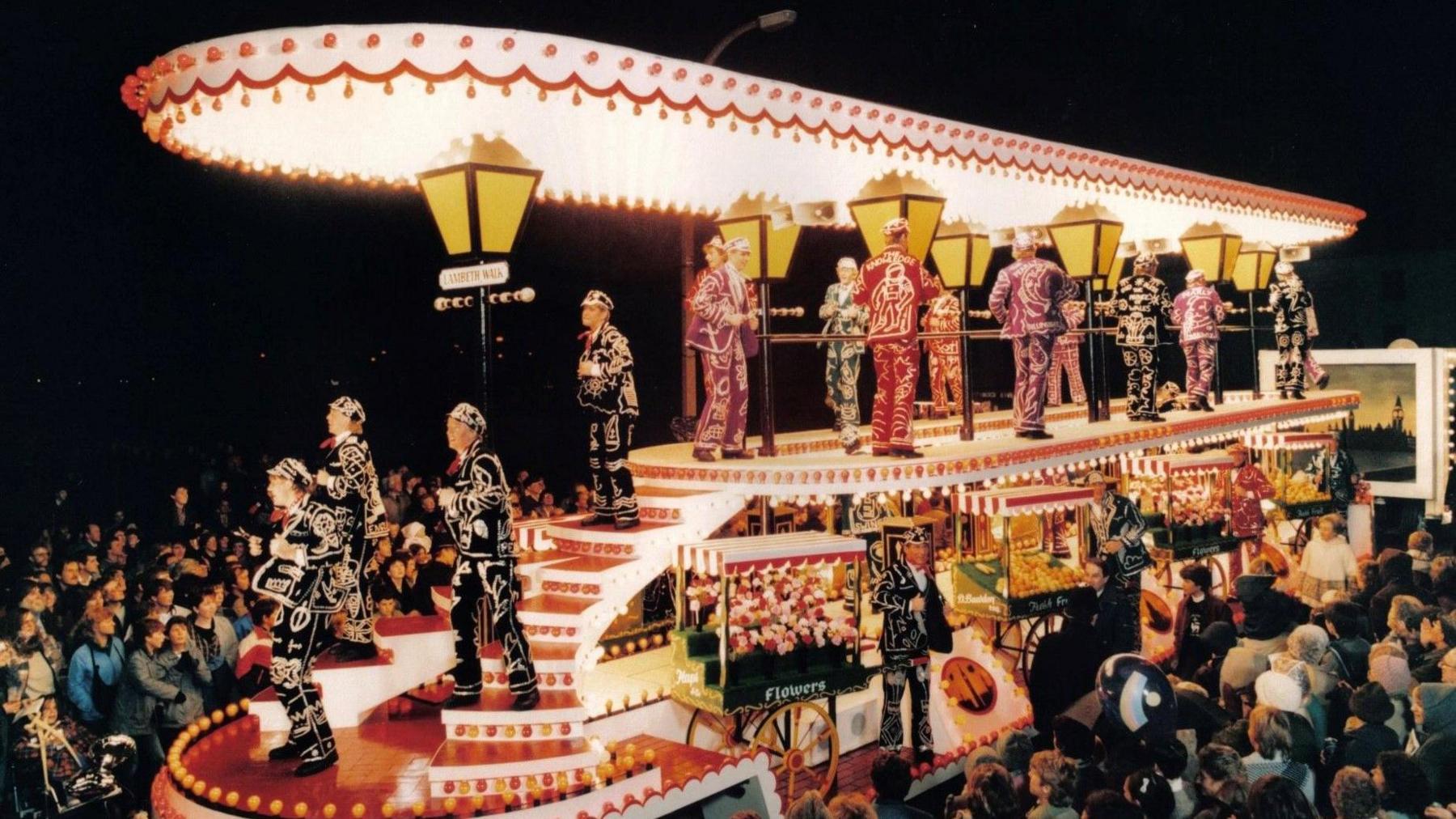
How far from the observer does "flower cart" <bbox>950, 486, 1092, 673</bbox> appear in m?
9.56

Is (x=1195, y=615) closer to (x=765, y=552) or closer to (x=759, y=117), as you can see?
(x=765, y=552)

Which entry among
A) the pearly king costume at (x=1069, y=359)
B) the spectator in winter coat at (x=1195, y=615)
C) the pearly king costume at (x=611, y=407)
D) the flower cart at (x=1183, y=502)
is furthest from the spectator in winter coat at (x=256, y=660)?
the pearly king costume at (x=1069, y=359)

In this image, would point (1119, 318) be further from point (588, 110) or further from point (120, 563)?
point (120, 563)

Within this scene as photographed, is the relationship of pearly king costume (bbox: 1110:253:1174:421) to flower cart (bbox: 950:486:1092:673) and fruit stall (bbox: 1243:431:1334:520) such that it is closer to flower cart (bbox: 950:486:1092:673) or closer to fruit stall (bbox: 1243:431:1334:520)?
flower cart (bbox: 950:486:1092:673)

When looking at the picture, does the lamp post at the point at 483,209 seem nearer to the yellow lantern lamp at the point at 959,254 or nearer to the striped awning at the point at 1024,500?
the striped awning at the point at 1024,500

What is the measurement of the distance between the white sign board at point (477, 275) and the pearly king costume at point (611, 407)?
1919 mm

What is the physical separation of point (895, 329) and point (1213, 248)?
7.19 m

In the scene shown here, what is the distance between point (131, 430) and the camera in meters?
15.7

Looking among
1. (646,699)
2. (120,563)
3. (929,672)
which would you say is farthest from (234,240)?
(929,672)

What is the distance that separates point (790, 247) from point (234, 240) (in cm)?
1024

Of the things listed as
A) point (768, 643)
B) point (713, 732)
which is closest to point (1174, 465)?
point (713, 732)

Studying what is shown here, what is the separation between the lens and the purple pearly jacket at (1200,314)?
13320mm

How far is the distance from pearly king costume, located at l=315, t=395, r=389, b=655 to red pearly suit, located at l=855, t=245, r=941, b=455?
4190 millimetres

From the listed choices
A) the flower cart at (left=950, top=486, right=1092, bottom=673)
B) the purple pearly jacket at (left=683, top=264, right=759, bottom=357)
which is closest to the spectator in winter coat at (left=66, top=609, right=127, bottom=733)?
the purple pearly jacket at (left=683, top=264, right=759, bottom=357)
